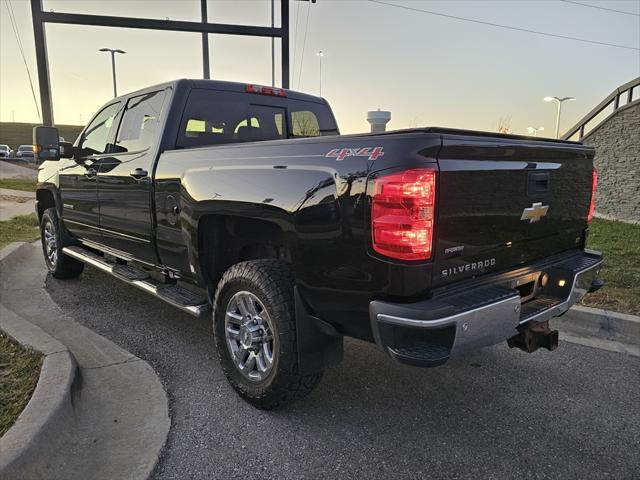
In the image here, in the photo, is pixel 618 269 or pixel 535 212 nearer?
pixel 535 212

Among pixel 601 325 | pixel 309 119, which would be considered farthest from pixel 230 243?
pixel 601 325

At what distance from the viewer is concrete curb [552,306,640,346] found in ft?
13.6

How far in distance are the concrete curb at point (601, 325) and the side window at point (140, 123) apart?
3917mm

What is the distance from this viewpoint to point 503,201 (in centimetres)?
251

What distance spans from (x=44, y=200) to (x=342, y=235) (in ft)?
16.9

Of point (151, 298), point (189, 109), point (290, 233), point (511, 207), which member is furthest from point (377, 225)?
point (151, 298)

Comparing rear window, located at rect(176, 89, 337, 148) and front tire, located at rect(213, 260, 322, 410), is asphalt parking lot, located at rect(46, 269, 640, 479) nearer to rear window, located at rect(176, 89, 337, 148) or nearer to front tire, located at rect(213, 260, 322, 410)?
front tire, located at rect(213, 260, 322, 410)

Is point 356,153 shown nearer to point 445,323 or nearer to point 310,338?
point 445,323

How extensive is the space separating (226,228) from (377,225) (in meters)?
1.47

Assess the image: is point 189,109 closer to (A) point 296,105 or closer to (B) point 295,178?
(A) point 296,105

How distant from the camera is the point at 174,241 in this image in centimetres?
354

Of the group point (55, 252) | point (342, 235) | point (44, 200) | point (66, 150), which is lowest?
point (55, 252)

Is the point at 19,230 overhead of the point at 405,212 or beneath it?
beneath

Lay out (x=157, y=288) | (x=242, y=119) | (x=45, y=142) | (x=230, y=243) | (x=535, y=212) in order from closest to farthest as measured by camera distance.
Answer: (x=535, y=212) → (x=230, y=243) → (x=157, y=288) → (x=242, y=119) → (x=45, y=142)
